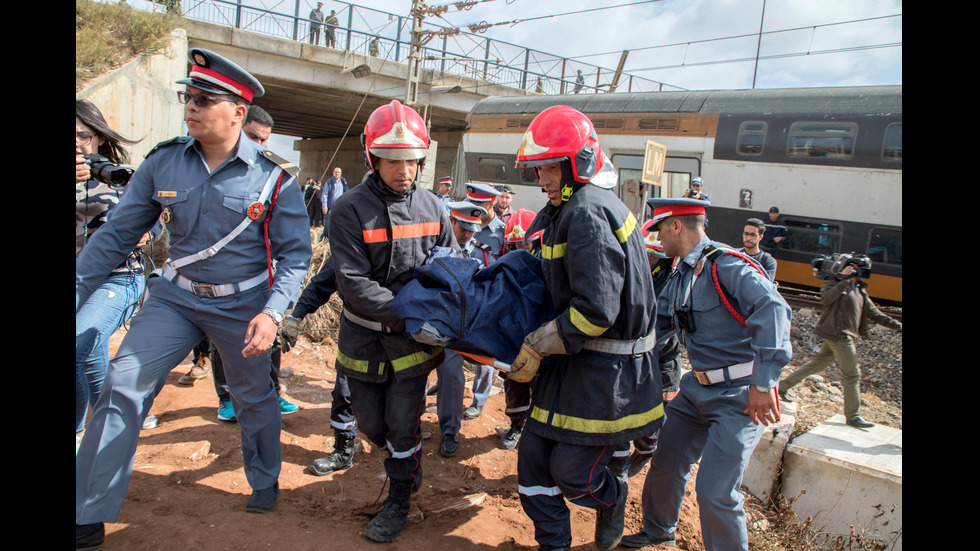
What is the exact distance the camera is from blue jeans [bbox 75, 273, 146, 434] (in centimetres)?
316

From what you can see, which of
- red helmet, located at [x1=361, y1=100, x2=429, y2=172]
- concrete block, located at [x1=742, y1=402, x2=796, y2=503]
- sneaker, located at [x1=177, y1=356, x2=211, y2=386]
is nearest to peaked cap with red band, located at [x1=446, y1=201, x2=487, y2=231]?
red helmet, located at [x1=361, y1=100, x2=429, y2=172]

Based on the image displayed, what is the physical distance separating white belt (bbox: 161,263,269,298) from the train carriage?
7.00m

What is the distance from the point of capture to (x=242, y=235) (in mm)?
2883

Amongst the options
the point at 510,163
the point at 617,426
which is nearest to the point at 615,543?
the point at 617,426

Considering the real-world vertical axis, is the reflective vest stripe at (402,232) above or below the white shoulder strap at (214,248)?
above

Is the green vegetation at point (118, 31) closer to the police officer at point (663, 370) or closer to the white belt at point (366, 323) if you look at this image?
the white belt at point (366, 323)

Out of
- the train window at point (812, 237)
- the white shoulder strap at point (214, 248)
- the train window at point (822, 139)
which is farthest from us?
the train window at point (812, 237)

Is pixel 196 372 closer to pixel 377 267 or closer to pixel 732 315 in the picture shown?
pixel 377 267

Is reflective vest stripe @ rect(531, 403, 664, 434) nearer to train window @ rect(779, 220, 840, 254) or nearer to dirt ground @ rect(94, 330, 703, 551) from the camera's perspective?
dirt ground @ rect(94, 330, 703, 551)

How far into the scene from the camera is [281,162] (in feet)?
10.1

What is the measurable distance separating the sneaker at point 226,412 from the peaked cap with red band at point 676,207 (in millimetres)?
3366

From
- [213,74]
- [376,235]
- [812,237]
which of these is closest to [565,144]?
[376,235]

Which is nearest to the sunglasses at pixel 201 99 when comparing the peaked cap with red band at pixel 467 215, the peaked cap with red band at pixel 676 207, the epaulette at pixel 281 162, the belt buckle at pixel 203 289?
the epaulette at pixel 281 162

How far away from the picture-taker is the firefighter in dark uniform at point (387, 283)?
2955 mm
